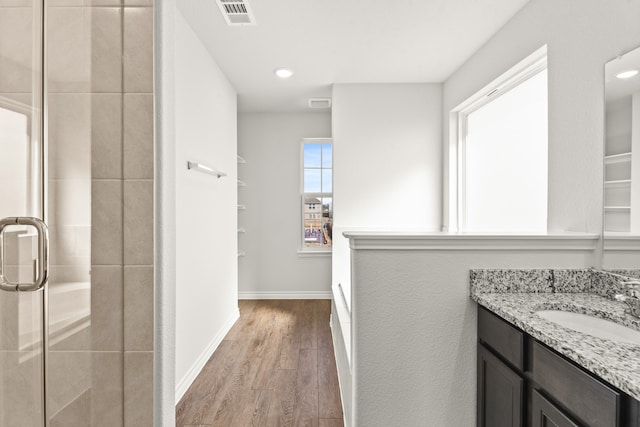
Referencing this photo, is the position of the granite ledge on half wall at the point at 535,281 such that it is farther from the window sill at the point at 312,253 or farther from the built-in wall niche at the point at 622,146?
the window sill at the point at 312,253

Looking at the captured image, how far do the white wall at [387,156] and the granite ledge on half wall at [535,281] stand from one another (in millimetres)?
2030

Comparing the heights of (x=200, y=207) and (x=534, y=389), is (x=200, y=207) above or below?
above

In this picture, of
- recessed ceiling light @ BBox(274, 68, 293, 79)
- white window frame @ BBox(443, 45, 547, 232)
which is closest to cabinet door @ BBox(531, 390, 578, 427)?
white window frame @ BBox(443, 45, 547, 232)

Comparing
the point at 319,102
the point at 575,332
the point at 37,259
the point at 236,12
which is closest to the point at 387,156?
the point at 319,102

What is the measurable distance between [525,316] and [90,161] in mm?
1519

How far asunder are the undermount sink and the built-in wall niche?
1.47 feet

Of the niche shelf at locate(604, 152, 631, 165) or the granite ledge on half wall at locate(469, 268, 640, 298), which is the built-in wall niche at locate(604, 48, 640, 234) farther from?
the granite ledge on half wall at locate(469, 268, 640, 298)

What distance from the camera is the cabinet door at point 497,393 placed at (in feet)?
4.14

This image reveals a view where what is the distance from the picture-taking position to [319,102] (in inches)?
168

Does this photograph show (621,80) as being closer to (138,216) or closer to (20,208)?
(138,216)

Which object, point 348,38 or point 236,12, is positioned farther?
point 348,38

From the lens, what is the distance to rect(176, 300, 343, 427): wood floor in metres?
2.12

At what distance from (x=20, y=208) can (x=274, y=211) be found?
405 centimetres

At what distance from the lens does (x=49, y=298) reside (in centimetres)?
86
